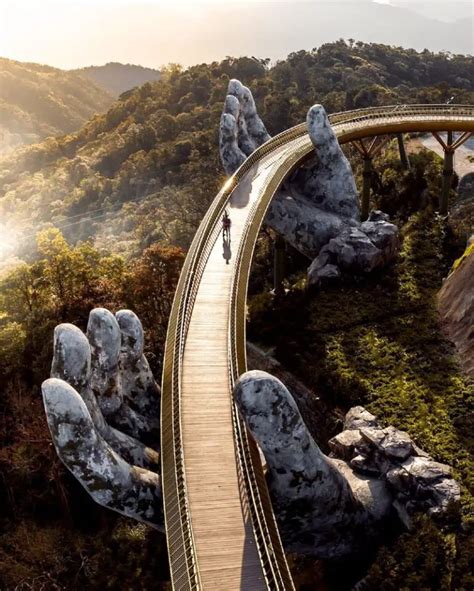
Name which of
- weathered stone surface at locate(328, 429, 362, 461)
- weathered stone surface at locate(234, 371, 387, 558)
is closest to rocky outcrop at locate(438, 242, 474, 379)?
weathered stone surface at locate(328, 429, 362, 461)

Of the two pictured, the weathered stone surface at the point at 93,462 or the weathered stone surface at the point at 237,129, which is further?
the weathered stone surface at the point at 237,129

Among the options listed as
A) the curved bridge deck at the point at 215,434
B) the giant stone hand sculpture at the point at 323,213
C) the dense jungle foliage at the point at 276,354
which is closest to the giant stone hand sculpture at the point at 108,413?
the curved bridge deck at the point at 215,434

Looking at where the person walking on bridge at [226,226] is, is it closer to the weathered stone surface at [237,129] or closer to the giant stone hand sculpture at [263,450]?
the giant stone hand sculpture at [263,450]

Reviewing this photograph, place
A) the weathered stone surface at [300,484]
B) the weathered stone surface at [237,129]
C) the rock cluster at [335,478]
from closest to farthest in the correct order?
the weathered stone surface at [300,484], the rock cluster at [335,478], the weathered stone surface at [237,129]

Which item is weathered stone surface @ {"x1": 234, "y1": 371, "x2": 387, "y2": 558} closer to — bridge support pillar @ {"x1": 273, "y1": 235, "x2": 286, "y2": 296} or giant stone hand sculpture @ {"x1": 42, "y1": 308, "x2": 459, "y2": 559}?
giant stone hand sculpture @ {"x1": 42, "y1": 308, "x2": 459, "y2": 559}

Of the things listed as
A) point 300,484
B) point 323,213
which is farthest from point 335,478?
point 323,213

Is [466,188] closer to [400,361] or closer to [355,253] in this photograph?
[355,253]
